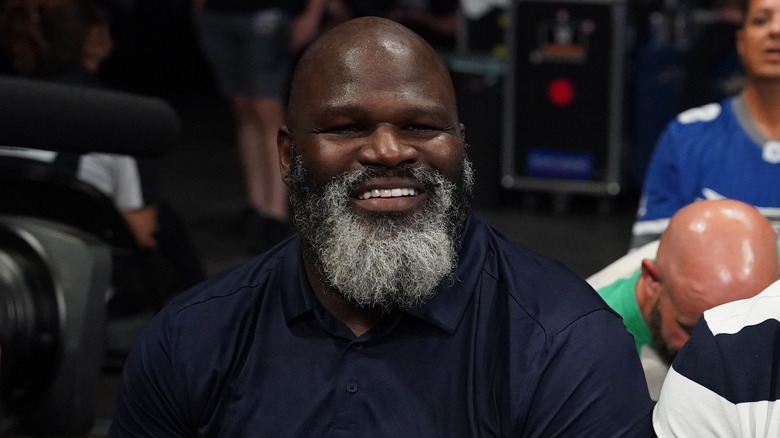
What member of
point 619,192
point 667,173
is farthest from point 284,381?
point 619,192

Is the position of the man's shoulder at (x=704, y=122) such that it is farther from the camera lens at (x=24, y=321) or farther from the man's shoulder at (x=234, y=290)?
the camera lens at (x=24, y=321)

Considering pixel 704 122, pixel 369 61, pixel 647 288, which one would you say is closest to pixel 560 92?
pixel 704 122

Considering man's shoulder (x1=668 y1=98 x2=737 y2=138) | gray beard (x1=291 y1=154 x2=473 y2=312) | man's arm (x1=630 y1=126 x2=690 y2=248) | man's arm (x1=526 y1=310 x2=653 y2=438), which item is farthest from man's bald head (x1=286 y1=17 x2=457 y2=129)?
man's shoulder (x1=668 y1=98 x2=737 y2=138)

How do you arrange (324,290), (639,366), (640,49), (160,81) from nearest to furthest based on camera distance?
(639,366) → (324,290) → (640,49) → (160,81)

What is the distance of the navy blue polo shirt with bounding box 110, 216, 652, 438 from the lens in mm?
1581

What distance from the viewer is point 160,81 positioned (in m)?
9.21

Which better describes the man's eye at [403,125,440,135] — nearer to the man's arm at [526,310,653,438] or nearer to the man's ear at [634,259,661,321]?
the man's arm at [526,310,653,438]

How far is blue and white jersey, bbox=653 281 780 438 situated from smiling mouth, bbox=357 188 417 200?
381 millimetres

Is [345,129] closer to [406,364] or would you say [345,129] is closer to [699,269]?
[406,364]

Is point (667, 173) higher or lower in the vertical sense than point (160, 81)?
higher

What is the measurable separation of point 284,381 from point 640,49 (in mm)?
4697

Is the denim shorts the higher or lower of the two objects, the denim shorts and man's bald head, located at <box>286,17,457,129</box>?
the lower

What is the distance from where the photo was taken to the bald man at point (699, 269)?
2.00 metres

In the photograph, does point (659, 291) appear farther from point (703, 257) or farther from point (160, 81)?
point (160, 81)
